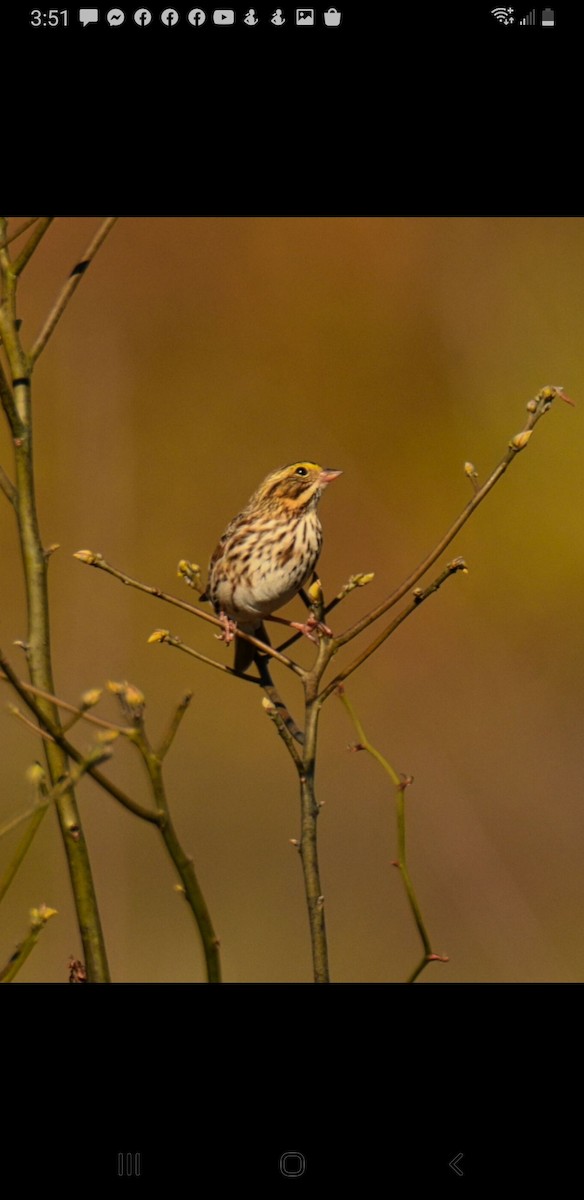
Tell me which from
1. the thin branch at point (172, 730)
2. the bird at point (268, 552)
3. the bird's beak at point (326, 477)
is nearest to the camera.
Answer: the thin branch at point (172, 730)

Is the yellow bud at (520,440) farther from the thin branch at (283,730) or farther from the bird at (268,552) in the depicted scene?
the bird at (268,552)

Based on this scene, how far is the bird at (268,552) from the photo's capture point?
2326mm

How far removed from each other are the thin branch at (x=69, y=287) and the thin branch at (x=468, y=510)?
1.22 feet

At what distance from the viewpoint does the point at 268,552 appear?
95.4 inches

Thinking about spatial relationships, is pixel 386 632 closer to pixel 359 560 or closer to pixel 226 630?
pixel 226 630

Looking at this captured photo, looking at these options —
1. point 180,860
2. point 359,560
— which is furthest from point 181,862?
point 359,560

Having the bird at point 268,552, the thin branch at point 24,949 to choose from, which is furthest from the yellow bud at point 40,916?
the bird at point 268,552

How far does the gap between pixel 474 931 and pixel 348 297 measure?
2.41 m

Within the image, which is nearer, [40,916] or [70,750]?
[70,750]

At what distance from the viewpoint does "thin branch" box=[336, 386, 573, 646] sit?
1.07 meters

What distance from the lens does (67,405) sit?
4195mm

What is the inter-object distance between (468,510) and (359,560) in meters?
2.58

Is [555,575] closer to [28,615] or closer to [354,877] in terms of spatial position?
[354,877]
